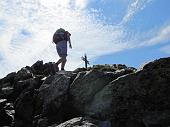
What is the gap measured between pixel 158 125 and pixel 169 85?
2.40 metres

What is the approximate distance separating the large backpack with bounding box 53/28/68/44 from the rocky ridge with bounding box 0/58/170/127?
11.0 ft

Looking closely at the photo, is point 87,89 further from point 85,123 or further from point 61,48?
point 61,48

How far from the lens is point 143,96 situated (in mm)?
18469

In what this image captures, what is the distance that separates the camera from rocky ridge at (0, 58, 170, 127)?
18031 millimetres

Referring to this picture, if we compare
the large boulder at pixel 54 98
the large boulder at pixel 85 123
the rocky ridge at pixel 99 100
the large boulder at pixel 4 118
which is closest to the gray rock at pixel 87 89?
the rocky ridge at pixel 99 100

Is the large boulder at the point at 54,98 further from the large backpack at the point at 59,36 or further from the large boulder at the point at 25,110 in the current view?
the large backpack at the point at 59,36

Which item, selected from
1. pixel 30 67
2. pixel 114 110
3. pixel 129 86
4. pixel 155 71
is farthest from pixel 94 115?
pixel 30 67

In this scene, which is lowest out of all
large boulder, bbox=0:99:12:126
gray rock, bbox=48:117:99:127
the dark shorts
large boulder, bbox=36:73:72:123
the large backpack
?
gray rock, bbox=48:117:99:127

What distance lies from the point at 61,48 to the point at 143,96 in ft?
30.7

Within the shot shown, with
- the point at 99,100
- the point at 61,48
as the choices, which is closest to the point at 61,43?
the point at 61,48

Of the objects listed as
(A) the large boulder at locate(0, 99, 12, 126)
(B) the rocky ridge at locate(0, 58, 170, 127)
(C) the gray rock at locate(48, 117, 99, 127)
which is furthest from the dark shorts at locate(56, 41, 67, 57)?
(C) the gray rock at locate(48, 117, 99, 127)

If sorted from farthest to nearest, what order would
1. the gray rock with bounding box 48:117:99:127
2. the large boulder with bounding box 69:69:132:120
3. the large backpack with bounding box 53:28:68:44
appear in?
the large backpack with bounding box 53:28:68:44, the large boulder with bounding box 69:69:132:120, the gray rock with bounding box 48:117:99:127

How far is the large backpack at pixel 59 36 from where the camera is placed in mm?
25938

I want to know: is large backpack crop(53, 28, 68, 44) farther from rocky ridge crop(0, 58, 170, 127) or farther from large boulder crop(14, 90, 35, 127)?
large boulder crop(14, 90, 35, 127)
